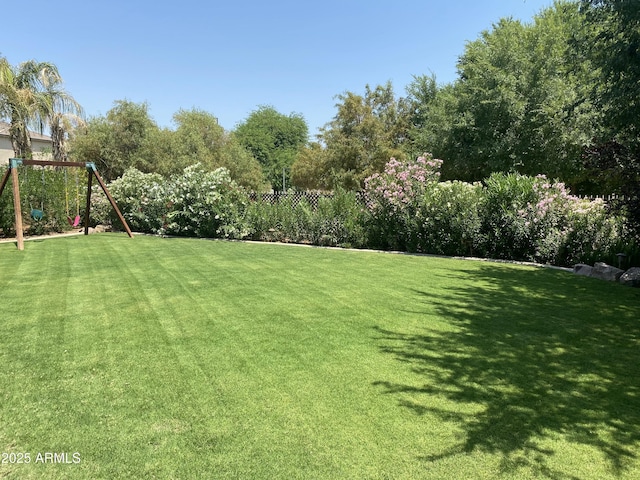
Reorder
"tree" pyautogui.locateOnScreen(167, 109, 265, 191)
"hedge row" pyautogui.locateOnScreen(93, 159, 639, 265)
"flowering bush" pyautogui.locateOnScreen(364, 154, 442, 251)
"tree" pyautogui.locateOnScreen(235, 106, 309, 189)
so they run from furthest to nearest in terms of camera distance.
→ "tree" pyautogui.locateOnScreen(235, 106, 309, 189) < "tree" pyautogui.locateOnScreen(167, 109, 265, 191) < "flowering bush" pyautogui.locateOnScreen(364, 154, 442, 251) < "hedge row" pyautogui.locateOnScreen(93, 159, 639, 265)

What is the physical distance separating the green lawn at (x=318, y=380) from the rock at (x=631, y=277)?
37 cm

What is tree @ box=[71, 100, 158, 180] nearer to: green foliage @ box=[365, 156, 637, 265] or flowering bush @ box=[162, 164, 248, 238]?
flowering bush @ box=[162, 164, 248, 238]

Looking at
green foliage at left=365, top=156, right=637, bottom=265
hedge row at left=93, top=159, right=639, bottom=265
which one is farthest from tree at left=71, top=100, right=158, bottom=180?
green foliage at left=365, top=156, right=637, bottom=265

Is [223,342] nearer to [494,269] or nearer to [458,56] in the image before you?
[494,269]

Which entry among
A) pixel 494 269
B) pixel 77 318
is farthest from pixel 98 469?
pixel 494 269

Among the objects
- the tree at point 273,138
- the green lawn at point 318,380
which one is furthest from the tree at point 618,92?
the tree at point 273,138

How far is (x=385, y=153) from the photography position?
2531 cm

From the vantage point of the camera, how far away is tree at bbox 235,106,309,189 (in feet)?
183

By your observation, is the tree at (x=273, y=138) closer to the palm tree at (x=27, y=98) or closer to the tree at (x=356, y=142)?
the tree at (x=356, y=142)

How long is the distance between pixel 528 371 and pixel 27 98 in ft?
71.3

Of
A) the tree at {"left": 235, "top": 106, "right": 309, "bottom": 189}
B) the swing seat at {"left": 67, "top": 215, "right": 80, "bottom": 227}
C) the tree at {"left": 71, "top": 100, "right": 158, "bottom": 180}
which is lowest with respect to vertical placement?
the swing seat at {"left": 67, "top": 215, "right": 80, "bottom": 227}

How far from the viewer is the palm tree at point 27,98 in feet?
58.9

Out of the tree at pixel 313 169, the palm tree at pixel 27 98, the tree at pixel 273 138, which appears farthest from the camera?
the tree at pixel 273 138

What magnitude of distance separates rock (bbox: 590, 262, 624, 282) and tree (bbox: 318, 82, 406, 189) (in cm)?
1793
